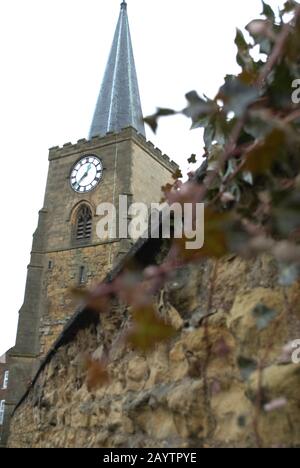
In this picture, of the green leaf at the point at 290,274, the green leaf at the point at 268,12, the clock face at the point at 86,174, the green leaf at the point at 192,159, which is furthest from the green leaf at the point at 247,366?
the clock face at the point at 86,174

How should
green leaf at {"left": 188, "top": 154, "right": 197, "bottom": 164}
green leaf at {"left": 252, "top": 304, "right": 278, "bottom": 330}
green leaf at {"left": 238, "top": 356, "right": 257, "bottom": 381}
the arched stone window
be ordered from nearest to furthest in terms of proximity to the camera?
green leaf at {"left": 252, "top": 304, "right": 278, "bottom": 330} < green leaf at {"left": 238, "top": 356, "right": 257, "bottom": 381} < green leaf at {"left": 188, "top": 154, "right": 197, "bottom": 164} < the arched stone window

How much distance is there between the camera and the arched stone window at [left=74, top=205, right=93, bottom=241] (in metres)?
27.0

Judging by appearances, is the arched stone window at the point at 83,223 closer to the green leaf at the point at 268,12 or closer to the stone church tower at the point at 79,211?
the stone church tower at the point at 79,211

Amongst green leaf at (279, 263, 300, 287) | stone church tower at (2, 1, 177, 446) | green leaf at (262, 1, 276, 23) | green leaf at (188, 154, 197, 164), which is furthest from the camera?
stone church tower at (2, 1, 177, 446)

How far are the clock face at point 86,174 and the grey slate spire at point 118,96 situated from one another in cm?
198

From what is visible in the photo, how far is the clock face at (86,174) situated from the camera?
27953 millimetres

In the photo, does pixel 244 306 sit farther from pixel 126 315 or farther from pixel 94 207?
pixel 94 207

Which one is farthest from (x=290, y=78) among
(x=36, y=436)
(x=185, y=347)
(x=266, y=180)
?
(x=36, y=436)

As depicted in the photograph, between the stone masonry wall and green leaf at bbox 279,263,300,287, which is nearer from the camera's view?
green leaf at bbox 279,263,300,287

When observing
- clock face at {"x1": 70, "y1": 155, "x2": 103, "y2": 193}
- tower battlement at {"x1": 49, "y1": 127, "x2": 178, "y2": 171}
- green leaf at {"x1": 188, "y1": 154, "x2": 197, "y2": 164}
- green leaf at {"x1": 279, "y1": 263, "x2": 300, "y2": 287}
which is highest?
tower battlement at {"x1": 49, "y1": 127, "x2": 178, "y2": 171}

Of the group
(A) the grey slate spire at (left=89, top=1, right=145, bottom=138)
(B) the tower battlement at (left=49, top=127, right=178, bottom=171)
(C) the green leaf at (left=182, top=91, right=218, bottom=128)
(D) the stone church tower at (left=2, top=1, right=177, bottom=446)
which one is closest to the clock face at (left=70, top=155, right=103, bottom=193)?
(D) the stone church tower at (left=2, top=1, right=177, bottom=446)

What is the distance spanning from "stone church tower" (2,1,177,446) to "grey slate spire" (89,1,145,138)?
0.07 m

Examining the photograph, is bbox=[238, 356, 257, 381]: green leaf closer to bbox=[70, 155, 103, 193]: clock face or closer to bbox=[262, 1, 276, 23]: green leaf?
bbox=[262, 1, 276, 23]: green leaf

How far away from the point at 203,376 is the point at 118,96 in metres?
31.2
